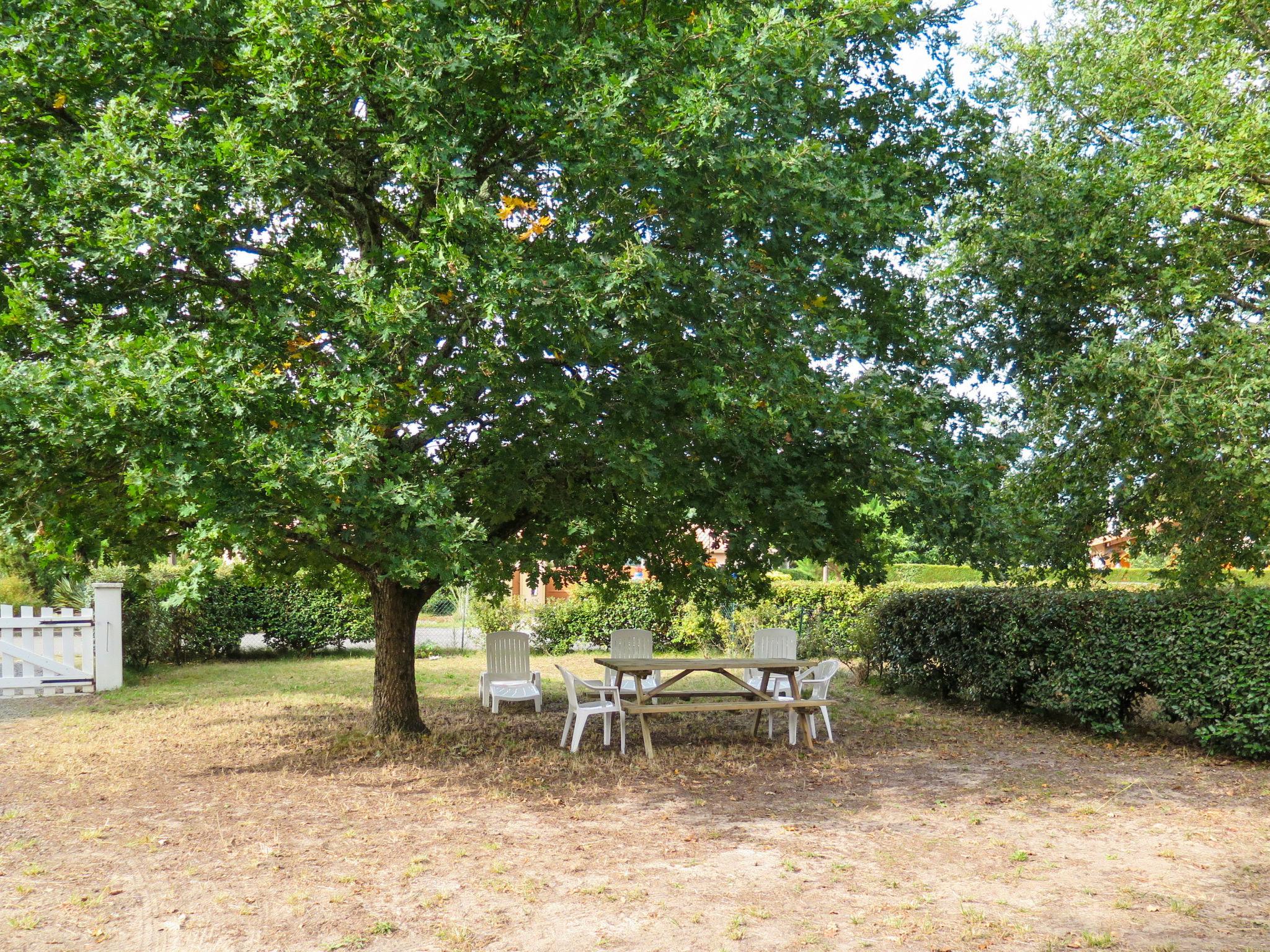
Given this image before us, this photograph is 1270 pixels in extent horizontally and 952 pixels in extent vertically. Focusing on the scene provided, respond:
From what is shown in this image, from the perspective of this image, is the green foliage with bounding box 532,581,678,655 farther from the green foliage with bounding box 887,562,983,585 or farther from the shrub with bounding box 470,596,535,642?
the green foliage with bounding box 887,562,983,585

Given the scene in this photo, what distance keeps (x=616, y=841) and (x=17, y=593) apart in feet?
40.6

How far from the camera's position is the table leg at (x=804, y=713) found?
31.7 feet

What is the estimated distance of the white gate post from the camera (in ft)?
43.4

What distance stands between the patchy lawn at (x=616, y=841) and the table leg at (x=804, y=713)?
1.15 feet

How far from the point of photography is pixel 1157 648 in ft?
30.5

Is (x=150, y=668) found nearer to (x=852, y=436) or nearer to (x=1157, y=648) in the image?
(x=852, y=436)

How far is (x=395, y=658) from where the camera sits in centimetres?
962

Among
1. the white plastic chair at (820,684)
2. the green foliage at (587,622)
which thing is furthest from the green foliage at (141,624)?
the white plastic chair at (820,684)

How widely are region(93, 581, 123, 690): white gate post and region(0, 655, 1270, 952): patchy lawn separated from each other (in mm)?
2895

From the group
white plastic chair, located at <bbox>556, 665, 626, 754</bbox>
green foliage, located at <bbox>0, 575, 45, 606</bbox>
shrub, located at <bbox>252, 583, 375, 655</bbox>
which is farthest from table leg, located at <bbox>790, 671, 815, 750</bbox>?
green foliage, located at <bbox>0, 575, 45, 606</bbox>

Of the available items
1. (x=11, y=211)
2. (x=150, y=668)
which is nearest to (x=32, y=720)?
(x=150, y=668)

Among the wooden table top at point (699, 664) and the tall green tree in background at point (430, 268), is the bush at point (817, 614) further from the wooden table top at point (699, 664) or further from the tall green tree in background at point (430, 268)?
the tall green tree in background at point (430, 268)

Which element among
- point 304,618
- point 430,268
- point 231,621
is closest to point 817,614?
point 304,618

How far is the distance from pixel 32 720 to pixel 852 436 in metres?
9.82
